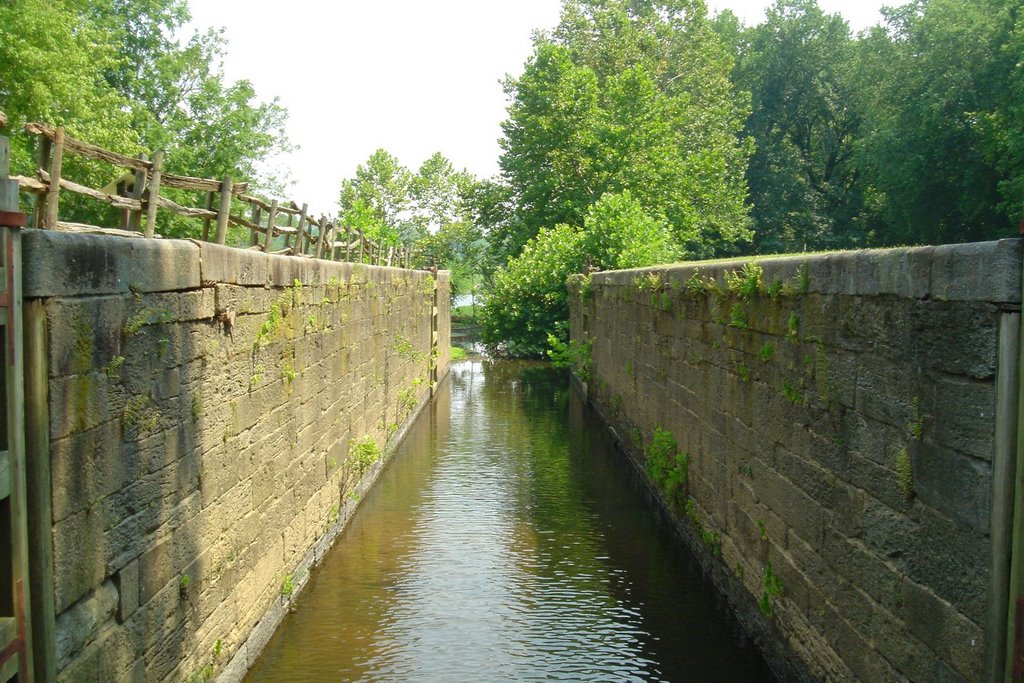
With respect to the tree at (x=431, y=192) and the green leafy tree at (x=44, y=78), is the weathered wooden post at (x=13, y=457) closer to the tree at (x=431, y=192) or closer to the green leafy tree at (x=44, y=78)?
the green leafy tree at (x=44, y=78)

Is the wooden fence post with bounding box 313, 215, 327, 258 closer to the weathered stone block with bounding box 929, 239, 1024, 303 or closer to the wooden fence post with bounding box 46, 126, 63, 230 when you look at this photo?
the wooden fence post with bounding box 46, 126, 63, 230

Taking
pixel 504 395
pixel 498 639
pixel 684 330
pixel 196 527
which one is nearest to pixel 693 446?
pixel 684 330

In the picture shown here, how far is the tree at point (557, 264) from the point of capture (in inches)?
934

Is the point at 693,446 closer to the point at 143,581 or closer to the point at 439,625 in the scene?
the point at 439,625

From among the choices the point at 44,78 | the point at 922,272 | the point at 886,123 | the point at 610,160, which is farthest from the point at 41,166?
the point at 886,123

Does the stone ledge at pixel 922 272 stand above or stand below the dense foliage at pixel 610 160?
below

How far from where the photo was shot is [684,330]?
374 inches

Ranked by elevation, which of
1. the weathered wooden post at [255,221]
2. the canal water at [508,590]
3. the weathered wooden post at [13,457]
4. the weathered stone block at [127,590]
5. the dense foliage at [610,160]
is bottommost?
the canal water at [508,590]

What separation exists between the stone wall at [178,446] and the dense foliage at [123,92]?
15.7m


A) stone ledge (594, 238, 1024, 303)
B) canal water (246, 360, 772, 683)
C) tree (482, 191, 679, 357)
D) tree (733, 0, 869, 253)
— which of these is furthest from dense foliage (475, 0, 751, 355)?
stone ledge (594, 238, 1024, 303)

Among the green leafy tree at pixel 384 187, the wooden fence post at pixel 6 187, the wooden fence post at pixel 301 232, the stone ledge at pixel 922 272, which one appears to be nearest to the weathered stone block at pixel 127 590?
the wooden fence post at pixel 6 187

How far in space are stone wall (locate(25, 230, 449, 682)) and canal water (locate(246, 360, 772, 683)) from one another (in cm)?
42

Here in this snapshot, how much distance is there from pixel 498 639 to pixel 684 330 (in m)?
3.83

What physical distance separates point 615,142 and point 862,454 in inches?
1098
